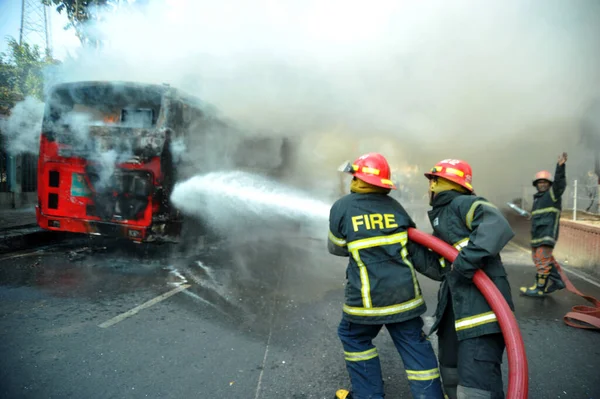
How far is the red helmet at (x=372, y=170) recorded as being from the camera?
2207mm

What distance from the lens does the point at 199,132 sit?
5.92m

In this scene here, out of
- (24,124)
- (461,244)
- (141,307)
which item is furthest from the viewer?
(24,124)

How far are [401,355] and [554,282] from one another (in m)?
3.59

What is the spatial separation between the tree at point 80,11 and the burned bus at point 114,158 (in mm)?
4190

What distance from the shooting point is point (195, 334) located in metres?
3.19

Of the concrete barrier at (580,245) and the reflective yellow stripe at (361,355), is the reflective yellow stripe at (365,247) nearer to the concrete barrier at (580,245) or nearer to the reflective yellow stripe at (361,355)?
the reflective yellow stripe at (361,355)

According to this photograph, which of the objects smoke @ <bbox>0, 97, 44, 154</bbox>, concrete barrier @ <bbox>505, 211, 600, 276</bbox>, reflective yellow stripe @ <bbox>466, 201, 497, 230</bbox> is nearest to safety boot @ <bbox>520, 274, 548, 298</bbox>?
concrete barrier @ <bbox>505, 211, 600, 276</bbox>

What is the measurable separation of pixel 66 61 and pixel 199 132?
5.53 meters

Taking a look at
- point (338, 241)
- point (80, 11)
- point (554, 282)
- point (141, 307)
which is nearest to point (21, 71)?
point (80, 11)

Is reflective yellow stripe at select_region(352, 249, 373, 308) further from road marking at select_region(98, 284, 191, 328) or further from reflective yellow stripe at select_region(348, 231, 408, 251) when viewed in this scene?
road marking at select_region(98, 284, 191, 328)

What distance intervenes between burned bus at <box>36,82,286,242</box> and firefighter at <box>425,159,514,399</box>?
405 cm

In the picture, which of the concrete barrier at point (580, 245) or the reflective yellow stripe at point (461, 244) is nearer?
the reflective yellow stripe at point (461, 244)

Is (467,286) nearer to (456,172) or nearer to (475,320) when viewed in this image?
(475,320)

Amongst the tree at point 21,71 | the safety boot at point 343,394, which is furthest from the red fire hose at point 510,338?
the tree at point 21,71
